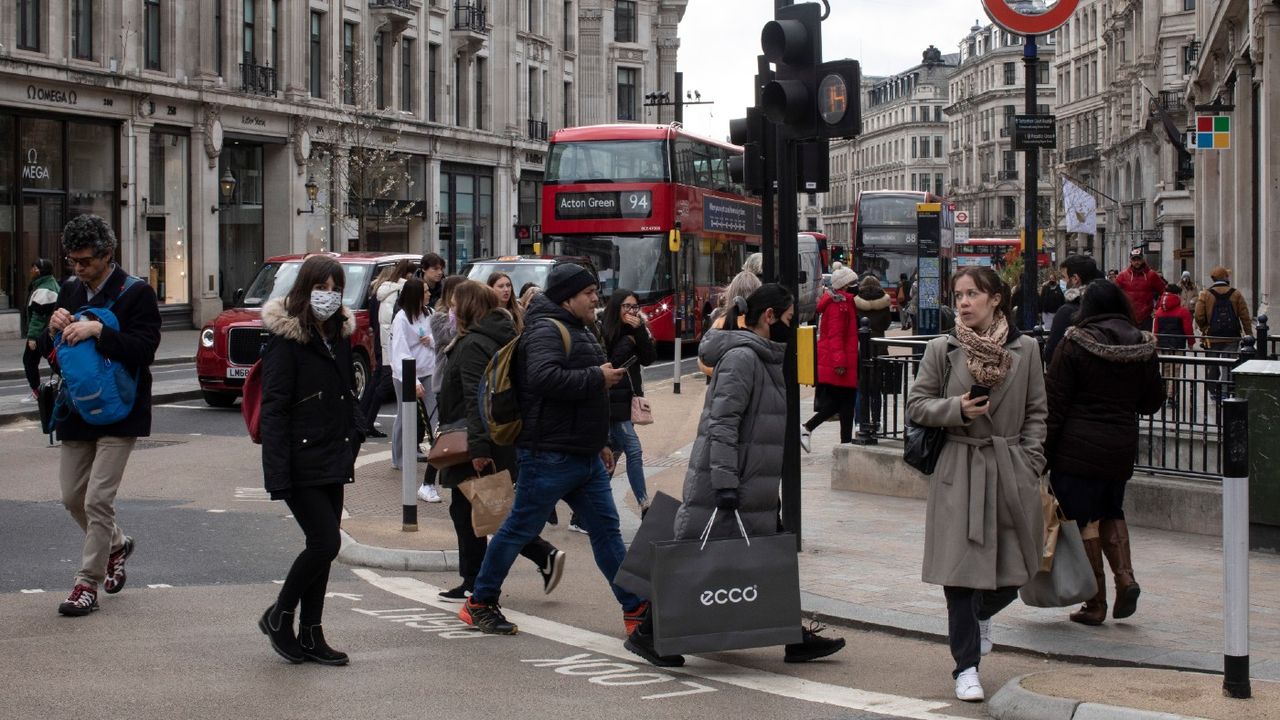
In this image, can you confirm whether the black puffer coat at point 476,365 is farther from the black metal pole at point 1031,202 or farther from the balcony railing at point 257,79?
the balcony railing at point 257,79

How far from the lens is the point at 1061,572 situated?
718 centimetres

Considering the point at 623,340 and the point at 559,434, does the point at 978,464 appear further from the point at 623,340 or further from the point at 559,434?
the point at 623,340

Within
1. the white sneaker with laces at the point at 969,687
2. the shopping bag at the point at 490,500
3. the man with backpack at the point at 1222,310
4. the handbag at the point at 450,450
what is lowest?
the white sneaker with laces at the point at 969,687

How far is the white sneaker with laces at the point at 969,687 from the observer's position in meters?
6.37

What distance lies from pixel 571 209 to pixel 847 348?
16.7m

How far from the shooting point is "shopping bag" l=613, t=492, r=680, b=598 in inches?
280

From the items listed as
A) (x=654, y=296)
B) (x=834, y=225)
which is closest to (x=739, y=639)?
(x=654, y=296)

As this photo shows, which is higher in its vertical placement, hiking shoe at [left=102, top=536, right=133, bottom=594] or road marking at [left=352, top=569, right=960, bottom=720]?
hiking shoe at [left=102, top=536, right=133, bottom=594]

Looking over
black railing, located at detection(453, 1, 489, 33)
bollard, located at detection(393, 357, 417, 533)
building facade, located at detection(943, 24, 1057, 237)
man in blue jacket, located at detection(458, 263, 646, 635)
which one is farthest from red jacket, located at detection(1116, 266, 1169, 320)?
building facade, located at detection(943, 24, 1057, 237)

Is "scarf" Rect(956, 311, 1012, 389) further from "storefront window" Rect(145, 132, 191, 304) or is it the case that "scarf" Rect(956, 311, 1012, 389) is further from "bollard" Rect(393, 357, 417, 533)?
"storefront window" Rect(145, 132, 191, 304)

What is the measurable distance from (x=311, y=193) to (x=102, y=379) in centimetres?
3523

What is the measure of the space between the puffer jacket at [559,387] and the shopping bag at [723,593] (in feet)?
3.22

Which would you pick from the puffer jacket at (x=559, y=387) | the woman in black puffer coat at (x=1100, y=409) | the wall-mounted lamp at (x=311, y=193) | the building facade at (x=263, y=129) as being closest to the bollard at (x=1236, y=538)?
the woman in black puffer coat at (x=1100, y=409)

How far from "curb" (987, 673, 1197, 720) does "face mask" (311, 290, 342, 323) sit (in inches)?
126
